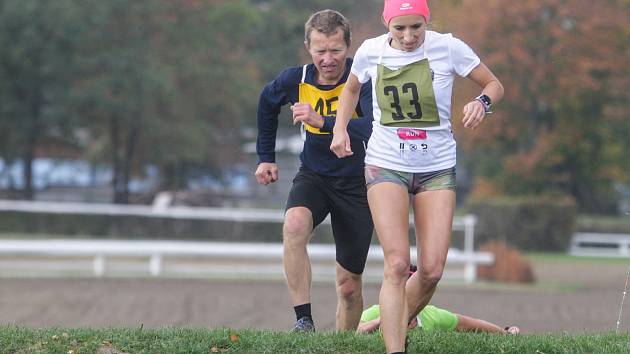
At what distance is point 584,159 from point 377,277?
20857 millimetres

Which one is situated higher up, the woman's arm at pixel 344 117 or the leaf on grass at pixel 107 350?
the woman's arm at pixel 344 117

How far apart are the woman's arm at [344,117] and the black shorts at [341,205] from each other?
1042 millimetres

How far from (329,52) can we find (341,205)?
1120 mm

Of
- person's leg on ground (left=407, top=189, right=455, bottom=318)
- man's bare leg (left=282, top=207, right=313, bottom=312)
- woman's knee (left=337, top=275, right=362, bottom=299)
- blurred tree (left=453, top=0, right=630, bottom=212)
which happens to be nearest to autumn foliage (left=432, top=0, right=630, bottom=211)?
blurred tree (left=453, top=0, right=630, bottom=212)

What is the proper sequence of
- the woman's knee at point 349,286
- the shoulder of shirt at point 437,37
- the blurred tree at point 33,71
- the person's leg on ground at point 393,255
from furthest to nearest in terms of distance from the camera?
the blurred tree at point 33,71, the woman's knee at point 349,286, the shoulder of shirt at point 437,37, the person's leg on ground at point 393,255

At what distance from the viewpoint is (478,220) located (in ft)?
113

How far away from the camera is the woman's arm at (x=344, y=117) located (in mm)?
7270

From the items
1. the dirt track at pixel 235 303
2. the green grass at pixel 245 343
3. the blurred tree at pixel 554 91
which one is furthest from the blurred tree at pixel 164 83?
the green grass at pixel 245 343

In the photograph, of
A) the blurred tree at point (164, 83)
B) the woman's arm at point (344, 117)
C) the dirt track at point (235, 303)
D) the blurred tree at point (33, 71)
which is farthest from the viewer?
the blurred tree at point (164, 83)

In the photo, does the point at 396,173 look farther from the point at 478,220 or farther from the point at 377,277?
the point at 478,220

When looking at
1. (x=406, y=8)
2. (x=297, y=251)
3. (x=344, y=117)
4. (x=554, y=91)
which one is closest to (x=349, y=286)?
(x=297, y=251)

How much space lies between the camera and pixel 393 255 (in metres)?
6.81

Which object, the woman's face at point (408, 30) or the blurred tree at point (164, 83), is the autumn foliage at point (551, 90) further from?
the woman's face at point (408, 30)

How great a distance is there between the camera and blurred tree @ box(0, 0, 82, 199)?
38406mm
